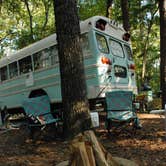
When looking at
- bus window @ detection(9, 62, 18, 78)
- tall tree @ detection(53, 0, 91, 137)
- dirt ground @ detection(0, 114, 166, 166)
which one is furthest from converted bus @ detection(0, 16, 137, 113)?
tall tree @ detection(53, 0, 91, 137)

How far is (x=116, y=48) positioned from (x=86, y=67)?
151 cm

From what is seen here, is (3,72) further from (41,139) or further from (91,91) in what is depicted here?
(41,139)

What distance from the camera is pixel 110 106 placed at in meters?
7.05

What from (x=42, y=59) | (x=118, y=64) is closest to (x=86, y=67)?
(x=118, y=64)

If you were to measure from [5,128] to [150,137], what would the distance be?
4.23m

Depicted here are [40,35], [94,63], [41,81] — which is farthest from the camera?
[40,35]

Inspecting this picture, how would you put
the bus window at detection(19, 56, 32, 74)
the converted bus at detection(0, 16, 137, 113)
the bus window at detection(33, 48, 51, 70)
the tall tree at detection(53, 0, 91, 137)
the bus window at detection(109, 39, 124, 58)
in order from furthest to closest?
the bus window at detection(19, 56, 32, 74) < the bus window at detection(33, 48, 51, 70) < the bus window at detection(109, 39, 124, 58) < the converted bus at detection(0, 16, 137, 113) < the tall tree at detection(53, 0, 91, 137)

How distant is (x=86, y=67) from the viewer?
8.55 metres

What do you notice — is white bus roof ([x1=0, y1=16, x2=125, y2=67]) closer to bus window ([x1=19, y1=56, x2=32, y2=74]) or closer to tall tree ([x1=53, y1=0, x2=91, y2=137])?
bus window ([x1=19, y1=56, x2=32, y2=74])

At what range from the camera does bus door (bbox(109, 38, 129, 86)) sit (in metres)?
9.06

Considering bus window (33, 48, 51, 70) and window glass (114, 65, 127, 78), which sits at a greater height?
bus window (33, 48, 51, 70)

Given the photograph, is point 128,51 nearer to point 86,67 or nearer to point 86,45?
point 86,45

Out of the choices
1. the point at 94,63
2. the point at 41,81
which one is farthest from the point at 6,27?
the point at 94,63

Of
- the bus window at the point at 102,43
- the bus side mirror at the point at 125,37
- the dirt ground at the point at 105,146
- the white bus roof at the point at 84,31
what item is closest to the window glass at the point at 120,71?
the bus window at the point at 102,43
